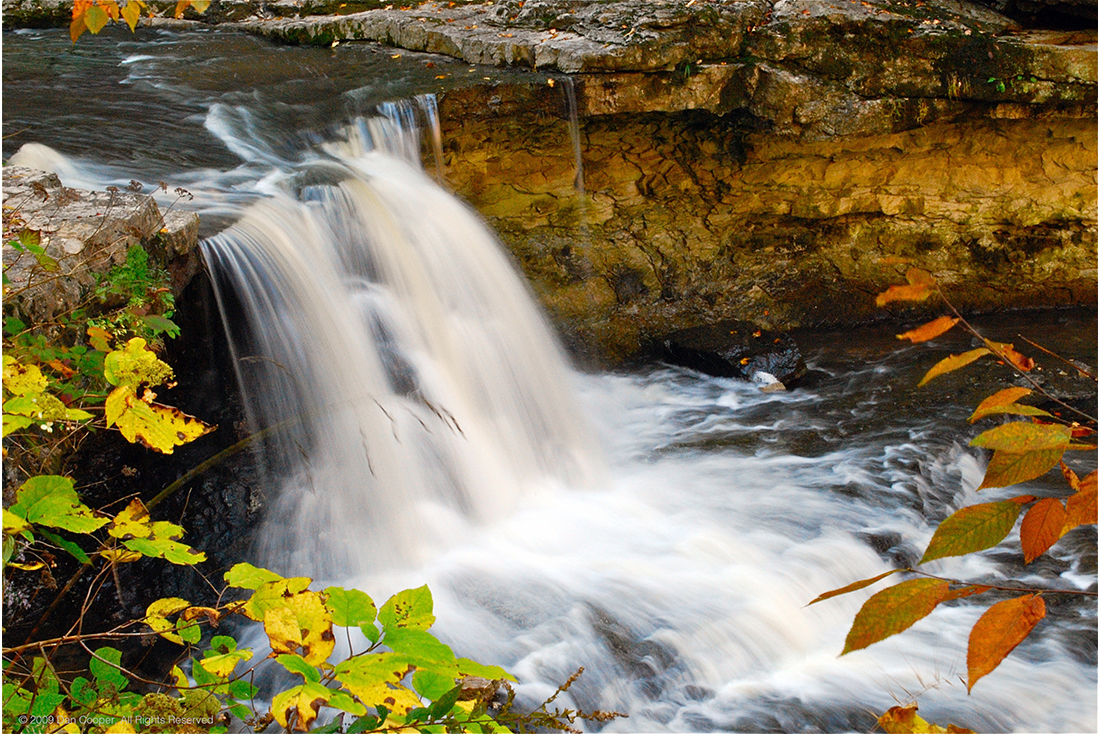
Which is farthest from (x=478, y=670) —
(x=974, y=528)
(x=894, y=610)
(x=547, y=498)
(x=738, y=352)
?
(x=738, y=352)

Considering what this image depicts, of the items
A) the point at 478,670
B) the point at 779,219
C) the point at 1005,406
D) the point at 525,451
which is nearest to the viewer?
the point at 1005,406

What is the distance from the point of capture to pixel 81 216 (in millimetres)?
3568

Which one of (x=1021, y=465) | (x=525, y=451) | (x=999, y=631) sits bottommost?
(x=525, y=451)

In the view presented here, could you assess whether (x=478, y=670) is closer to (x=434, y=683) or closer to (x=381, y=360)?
(x=434, y=683)

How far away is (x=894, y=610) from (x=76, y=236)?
3550 millimetres

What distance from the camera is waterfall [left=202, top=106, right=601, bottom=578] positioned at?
13.7ft

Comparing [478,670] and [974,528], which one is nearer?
[974,528]

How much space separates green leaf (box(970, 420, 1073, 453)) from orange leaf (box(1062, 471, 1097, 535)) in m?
0.06

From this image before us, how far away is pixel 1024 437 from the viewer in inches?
41.7

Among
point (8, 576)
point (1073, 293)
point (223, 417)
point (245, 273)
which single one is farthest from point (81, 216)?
point (1073, 293)

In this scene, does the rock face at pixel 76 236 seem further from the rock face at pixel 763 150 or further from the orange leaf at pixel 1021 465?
the orange leaf at pixel 1021 465

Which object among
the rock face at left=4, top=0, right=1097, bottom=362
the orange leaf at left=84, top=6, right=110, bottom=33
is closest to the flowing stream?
the rock face at left=4, top=0, right=1097, bottom=362

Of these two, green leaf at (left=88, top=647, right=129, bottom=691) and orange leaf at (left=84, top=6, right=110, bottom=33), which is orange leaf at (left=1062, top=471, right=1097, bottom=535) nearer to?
green leaf at (left=88, top=647, right=129, bottom=691)

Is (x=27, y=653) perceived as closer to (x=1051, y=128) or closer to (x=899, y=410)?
(x=899, y=410)
